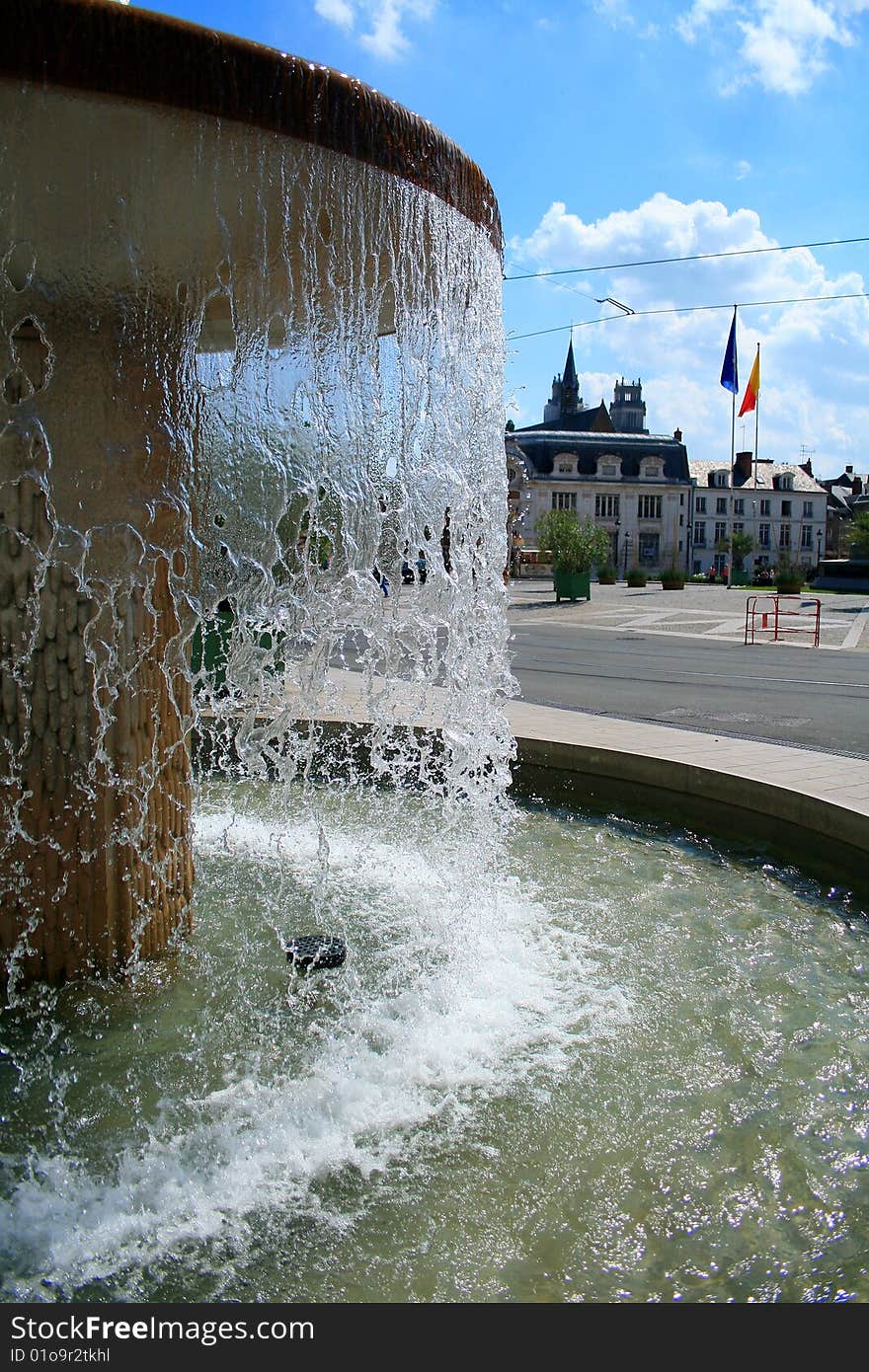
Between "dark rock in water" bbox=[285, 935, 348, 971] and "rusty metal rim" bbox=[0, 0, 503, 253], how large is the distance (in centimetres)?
296

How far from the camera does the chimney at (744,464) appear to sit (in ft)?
323

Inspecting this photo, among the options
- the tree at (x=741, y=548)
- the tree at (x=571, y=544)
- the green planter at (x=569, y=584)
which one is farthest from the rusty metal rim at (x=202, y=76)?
the tree at (x=741, y=548)

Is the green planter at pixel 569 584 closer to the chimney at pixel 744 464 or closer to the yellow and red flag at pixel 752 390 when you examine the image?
the yellow and red flag at pixel 752 390

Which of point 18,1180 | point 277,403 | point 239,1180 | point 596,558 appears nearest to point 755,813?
point 277,403

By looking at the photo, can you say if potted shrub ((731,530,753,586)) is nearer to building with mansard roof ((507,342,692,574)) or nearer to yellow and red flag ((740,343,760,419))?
building with mansard roof ((507,342,692,574))

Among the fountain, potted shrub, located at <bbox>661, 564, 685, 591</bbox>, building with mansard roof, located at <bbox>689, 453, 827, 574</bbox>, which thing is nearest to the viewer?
the fountain

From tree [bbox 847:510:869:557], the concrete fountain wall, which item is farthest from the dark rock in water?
tree [bbox 847:510:869:557]

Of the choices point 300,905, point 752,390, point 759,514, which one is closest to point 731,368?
point 752,390

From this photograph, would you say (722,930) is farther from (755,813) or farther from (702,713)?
(702,713)

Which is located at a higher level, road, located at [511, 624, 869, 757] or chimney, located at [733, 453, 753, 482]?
chimney, located at [733, 453, 753, 482]

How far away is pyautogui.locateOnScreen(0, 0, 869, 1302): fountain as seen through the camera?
267 centimetres

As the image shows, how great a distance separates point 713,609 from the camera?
3272cm

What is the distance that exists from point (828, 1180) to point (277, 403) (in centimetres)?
400

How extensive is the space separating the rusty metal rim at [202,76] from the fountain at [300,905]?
0.4 inches
